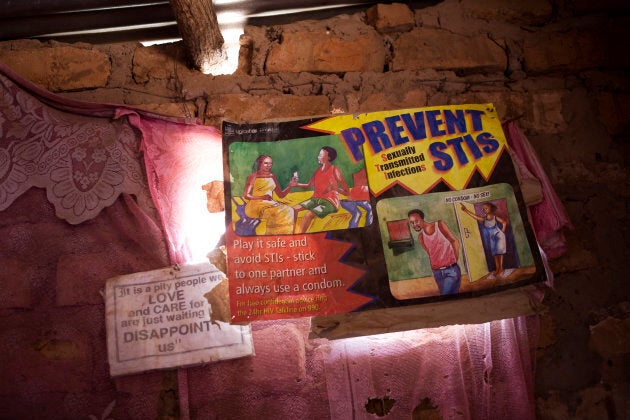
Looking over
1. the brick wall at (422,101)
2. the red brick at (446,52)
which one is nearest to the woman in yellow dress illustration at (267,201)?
the brick wall at (422,101)

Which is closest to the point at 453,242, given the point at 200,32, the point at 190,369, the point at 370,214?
the point at 370,214

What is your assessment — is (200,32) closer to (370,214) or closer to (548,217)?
(370,214)

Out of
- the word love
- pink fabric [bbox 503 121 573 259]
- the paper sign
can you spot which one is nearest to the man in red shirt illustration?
pink fabric [bbox 503 121 573 259]

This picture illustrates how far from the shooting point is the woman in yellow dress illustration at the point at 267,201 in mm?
1128

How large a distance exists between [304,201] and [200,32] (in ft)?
1.96

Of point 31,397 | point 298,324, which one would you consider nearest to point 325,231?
point 298,324

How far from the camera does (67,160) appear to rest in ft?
3.79

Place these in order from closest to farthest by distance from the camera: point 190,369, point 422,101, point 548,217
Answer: point 190,369, point 548,217, point 422,101

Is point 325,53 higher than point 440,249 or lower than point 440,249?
higher

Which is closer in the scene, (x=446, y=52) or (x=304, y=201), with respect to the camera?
(x=304, y=201)

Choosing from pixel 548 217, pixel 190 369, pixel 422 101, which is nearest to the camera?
pixel 190 369

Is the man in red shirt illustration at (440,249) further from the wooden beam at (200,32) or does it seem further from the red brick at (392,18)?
the wooden beam at (200,32)

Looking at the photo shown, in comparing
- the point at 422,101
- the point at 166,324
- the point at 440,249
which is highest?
the point at 422,101

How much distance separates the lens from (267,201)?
3.76 ft
